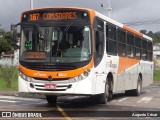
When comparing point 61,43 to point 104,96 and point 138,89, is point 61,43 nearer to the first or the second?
point 104,96

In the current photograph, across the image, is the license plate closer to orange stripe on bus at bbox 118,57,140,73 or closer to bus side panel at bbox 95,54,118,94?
bus side panel at bbox 95,54,118,94

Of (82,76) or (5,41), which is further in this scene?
(5,41)

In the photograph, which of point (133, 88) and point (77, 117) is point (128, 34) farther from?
point (77, 117)

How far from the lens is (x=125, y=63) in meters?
20.5

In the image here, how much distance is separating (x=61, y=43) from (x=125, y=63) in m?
6.19

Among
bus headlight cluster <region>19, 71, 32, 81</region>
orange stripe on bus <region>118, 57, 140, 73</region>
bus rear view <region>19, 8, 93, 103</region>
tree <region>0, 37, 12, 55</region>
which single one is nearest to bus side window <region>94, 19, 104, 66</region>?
bus rear view <region>19, 8, 93, 103</region>

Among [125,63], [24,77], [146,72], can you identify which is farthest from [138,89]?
[24,77]

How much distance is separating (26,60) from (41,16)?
1.59m

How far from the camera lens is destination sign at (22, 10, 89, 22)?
15.3 metres

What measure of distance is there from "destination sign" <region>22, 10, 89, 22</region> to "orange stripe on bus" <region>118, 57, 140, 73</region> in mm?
4630

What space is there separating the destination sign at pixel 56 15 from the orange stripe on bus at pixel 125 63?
4.63 metres

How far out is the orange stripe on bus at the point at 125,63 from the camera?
19497 mm

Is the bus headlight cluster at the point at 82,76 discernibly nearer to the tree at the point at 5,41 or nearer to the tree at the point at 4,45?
the tree at the point at 5,41

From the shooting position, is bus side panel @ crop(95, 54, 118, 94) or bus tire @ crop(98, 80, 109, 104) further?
bus tire @ crop(98, 80, 109, 104)
